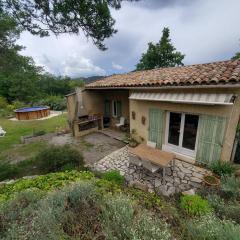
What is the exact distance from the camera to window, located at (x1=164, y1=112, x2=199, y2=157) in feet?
40.9

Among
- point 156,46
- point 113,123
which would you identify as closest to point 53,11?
point 113,123

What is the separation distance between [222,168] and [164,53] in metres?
39.7

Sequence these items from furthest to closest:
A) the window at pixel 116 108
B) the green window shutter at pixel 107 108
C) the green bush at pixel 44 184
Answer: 1. the green window shutter at pixel 107 108
2. the window at pixel 116 108
3. the green bush at pixel 44 184

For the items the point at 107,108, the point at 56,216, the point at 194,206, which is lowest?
the point at 194,206

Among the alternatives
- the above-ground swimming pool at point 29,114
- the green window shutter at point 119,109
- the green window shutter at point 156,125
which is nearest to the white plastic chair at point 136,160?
the green window shutter at point 156,125

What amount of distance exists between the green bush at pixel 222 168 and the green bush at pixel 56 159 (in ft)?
32.5

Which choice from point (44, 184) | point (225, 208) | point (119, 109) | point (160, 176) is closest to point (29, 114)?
point (119, 109)

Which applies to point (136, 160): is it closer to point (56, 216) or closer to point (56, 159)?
point (56, 159)

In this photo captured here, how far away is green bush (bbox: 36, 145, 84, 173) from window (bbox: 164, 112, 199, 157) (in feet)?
27.0

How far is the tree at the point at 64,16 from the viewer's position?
31.4 ft

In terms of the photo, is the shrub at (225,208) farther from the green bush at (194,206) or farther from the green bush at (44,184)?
the green bush at (44,184)

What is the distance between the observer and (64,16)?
9953 mm

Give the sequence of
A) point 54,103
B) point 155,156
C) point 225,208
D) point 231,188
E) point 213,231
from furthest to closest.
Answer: point 54,103, point 155,156, point 231,188, point 225,208, point 213,231

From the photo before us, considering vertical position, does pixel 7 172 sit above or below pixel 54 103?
below
